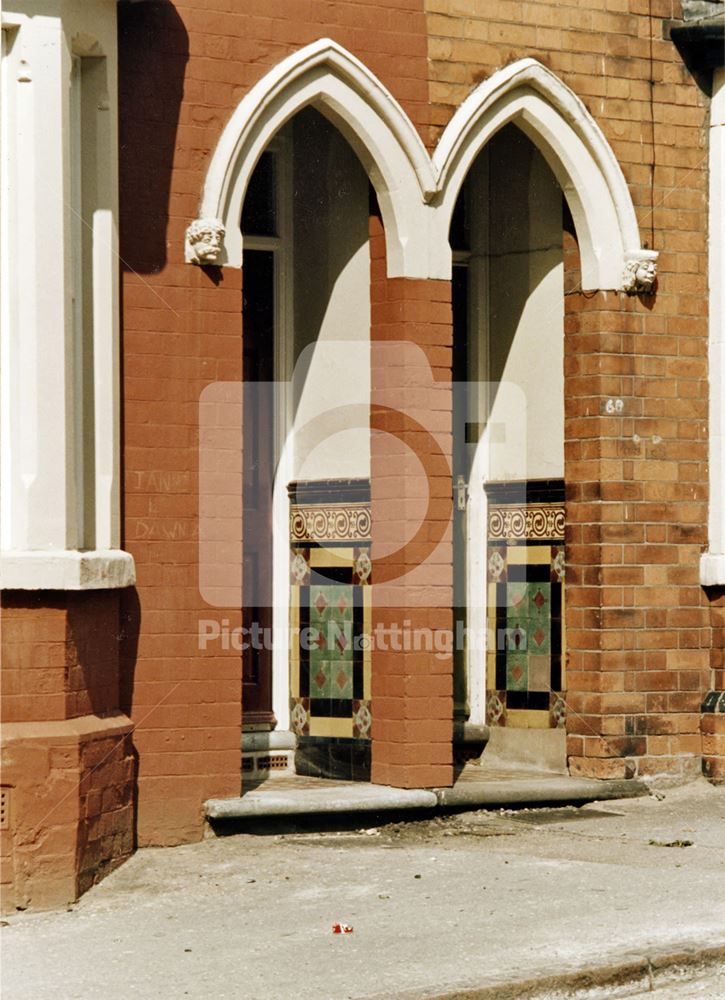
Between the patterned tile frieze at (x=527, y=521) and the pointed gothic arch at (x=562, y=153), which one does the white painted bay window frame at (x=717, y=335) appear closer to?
the pointed gothic arch at (x=562, y=153)

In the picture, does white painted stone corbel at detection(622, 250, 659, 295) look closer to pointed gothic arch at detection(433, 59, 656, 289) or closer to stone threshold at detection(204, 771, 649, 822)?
pointed gothic arch at detection(433, 59, 656, 289)

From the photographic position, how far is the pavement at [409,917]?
6984 mm

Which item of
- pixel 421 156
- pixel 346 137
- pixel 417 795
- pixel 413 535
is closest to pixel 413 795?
pixel 417 795

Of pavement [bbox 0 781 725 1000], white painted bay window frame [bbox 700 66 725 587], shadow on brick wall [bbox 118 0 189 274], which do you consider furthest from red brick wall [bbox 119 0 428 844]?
white painted bay window frame [bbox 700 66 725 587]

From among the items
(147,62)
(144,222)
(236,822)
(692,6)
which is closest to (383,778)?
(236,822)

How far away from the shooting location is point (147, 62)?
9633 millimetres

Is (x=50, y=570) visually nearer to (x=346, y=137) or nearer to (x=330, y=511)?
(x=330, y=511)

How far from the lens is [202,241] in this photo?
9703mm

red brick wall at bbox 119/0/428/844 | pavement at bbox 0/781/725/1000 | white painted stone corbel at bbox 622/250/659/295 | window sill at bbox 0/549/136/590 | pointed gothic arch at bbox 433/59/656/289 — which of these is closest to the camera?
pavement at bbox 0/781/725/1000

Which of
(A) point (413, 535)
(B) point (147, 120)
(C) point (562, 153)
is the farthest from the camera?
(C) point (562, 153)

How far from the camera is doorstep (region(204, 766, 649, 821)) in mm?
9766

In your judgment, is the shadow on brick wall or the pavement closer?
Answer: the pavement

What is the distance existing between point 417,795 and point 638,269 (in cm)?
325

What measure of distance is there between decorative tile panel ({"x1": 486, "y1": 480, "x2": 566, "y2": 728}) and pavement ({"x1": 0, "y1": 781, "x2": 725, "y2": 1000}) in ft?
3.69
